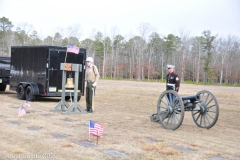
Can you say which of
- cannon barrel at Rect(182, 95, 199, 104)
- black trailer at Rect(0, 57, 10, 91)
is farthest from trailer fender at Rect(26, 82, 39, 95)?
cannon barrel at Rect(182, 95, 199, 104)

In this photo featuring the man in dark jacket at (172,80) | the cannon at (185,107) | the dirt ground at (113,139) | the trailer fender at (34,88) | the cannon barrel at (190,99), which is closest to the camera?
the dirt ground at (113,139)

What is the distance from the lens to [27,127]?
797cm

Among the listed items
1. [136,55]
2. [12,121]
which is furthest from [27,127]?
[136,55]

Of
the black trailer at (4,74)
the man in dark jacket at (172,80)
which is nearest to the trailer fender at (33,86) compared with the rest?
the black trailer at (4,74)

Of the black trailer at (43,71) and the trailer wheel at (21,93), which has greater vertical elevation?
the black trailer at (43,71)

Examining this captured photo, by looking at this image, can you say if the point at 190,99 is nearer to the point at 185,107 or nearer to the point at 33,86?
the point at 185,107

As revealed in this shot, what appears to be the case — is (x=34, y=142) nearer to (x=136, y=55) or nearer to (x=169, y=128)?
(x=169, y=128)

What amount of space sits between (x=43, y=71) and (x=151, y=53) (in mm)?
72055

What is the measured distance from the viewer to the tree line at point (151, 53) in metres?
73.6

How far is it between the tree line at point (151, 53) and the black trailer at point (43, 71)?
5765 centimetres

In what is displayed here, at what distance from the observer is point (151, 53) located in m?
84.6

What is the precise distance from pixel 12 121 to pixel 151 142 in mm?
3904

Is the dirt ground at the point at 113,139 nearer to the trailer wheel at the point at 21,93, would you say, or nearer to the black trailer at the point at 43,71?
the black trailer at the point at 43,71

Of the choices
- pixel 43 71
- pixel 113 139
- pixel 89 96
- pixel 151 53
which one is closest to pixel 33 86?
pixel 43 71
